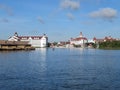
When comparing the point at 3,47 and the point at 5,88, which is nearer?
the point at 5,88

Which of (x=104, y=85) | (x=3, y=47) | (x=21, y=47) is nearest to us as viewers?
(x=104, y=85)

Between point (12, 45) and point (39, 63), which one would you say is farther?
point (12, 45)

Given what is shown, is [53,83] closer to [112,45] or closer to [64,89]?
[64,89]

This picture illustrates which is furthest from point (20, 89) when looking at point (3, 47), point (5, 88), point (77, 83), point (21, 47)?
point (21, 47)

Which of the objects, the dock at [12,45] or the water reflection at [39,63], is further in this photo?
the dock at [12,45]

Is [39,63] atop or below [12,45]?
below

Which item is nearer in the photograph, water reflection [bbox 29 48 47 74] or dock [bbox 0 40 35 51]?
water reflection [bbox 29 48 47 74]

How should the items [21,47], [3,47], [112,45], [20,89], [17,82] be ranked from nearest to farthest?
[20,89]
[17,82]
[3,47]
[21,47]
[112,45]

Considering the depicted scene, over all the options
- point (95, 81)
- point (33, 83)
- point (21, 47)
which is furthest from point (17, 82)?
point (21, 47)

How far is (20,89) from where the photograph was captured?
917 inches

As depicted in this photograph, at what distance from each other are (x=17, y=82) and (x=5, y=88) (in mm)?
3088

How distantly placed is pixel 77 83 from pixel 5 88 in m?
6.19

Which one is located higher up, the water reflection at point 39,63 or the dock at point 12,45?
the dock at point 12,45

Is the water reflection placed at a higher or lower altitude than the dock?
lower
